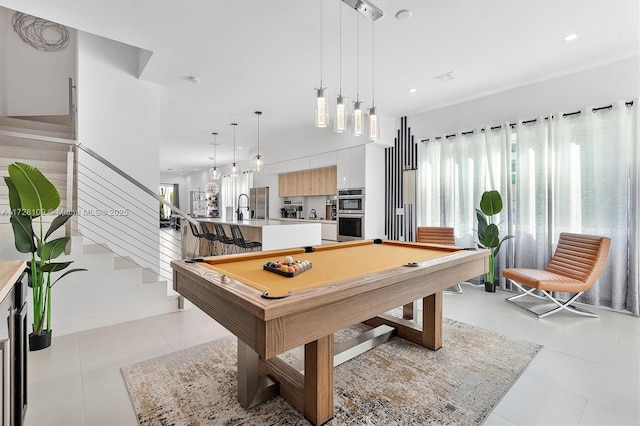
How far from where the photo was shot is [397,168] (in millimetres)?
5711

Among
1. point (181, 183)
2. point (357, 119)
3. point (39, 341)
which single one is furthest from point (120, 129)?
point (181, 183)

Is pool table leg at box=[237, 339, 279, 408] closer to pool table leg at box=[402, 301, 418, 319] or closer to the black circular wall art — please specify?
pool table leg at box=[402, 301, 418, 319]

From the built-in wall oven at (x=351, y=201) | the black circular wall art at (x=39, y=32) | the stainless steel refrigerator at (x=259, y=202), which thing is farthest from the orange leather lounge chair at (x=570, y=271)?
the black circular wall art at (x=39, y=32)

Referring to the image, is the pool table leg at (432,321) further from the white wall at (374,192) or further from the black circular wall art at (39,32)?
the black circular wall art at (39,32)

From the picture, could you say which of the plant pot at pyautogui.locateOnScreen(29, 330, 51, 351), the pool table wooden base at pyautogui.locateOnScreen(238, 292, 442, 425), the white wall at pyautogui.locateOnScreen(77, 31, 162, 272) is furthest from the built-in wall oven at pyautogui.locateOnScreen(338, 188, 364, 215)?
the plant pot at pyautogui.locateOnScreen(29, 330, 51, 351)

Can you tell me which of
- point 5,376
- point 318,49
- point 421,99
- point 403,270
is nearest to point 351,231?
point 421,99

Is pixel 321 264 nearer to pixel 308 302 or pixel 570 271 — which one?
pixel 308 302

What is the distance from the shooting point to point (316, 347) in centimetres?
170

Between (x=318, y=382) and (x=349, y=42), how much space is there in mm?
2963

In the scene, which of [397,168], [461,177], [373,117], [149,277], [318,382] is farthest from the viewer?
[397,168]

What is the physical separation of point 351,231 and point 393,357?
3506 mm

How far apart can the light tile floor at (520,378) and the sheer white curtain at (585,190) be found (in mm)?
565

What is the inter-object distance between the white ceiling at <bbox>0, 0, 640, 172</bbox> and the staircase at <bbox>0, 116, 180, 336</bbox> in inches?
51.3

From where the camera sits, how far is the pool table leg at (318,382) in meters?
1.71
